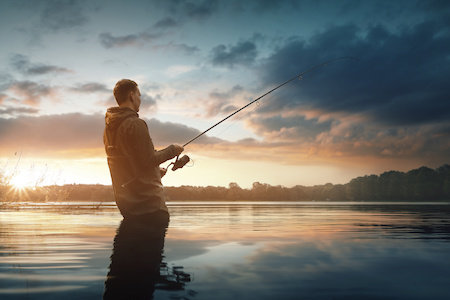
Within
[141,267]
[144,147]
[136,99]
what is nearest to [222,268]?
[141,267]

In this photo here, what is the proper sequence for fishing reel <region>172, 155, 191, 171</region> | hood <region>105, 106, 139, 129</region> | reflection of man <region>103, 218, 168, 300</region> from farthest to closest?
1. fishing reel <region>172, 155, 191, 171</region>
2. hood <region>105, 106, 139, 129</region>
3. reflection of man <region>103, 218, 168, 300</region>

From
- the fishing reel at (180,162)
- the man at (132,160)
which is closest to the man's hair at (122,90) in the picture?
the man at (132,160)

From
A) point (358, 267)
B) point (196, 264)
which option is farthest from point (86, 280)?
point (358, 267)

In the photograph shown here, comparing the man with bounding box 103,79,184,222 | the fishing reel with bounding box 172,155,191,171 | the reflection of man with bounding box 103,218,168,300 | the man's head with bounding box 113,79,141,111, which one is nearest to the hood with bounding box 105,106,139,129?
the man with bounding box 103,79,184,222

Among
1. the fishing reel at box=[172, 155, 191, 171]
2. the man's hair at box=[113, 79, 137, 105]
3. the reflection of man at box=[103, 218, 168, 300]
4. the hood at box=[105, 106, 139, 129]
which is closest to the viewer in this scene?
the reflection of man at box=[103, 218, 168, 300]

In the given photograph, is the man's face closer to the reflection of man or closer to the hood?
the hood

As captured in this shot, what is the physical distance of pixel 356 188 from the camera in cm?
16300

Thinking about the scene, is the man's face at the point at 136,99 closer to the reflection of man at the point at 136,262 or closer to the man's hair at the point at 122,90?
the man's hair at the point at 122,90

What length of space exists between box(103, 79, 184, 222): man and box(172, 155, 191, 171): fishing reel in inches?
35.0

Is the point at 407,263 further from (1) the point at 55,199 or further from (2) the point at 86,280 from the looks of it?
(1) the point at 55,199

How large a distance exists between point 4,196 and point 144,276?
51.8 feet

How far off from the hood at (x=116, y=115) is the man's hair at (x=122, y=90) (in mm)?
239

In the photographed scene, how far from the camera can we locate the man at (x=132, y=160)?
6.02 m

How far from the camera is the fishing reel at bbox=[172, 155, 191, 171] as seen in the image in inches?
291
